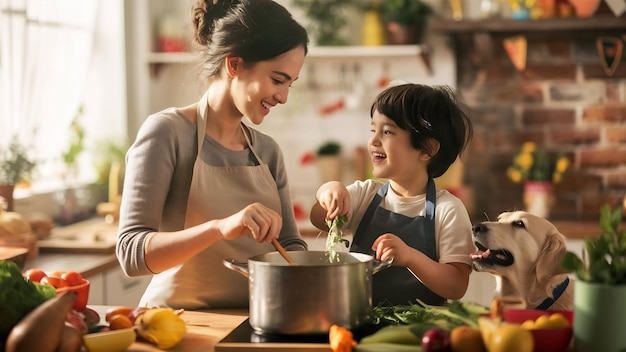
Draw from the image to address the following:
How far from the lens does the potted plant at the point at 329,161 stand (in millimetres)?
4207

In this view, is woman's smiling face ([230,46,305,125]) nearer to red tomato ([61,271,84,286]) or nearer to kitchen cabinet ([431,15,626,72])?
red tomato ([61,271,84,286])

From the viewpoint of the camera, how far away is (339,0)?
409cm

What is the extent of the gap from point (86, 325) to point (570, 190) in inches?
120

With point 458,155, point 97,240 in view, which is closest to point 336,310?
point 458,155

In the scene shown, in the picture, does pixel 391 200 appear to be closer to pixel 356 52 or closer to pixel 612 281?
pixel 612 281

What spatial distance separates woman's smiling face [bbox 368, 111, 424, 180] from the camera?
185 centimetres

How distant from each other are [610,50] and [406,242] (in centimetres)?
247

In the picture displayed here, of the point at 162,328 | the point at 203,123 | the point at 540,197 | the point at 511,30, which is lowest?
the point at 540,197

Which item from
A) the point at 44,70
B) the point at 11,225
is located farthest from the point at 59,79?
the point at 11,225

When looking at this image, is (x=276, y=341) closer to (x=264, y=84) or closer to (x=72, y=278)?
(x=72, y=278)

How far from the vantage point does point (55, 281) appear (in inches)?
61.6

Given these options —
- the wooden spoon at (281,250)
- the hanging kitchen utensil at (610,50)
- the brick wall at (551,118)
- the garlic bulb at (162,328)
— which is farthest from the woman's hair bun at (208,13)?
the hanging kitchen utensil at (610,50)

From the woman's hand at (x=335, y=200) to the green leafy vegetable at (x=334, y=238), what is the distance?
0.01m

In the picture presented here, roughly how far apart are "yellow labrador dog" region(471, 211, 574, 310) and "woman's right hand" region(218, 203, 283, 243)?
0.47 m
